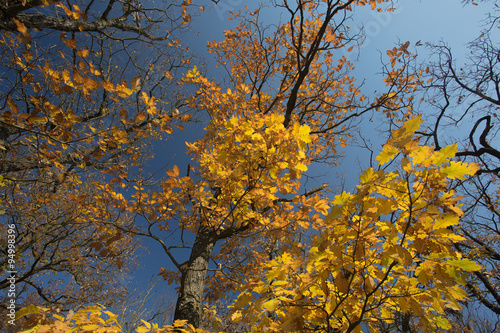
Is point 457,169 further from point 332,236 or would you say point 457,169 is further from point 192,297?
point 192,297

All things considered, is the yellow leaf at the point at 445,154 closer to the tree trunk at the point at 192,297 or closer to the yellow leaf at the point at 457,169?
the yellow leaf at the point at 457,169

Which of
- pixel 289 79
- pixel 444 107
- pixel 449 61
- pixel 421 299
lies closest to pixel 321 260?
pixel 421 299

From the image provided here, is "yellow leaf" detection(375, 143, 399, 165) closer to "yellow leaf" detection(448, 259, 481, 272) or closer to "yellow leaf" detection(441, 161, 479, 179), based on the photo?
"yellow leaf" detection(441, 161, 479, 179)

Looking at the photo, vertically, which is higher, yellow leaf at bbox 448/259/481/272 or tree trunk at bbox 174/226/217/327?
tree trunk at bbox 174/226/217/327

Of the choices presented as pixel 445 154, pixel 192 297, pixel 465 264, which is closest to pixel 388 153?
pixel 445 154

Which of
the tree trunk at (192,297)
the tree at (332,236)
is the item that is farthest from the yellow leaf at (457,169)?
the tree trunk at (192,297)

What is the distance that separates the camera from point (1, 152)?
3.73m

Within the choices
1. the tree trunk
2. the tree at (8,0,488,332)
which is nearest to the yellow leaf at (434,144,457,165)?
the tree at (8,0,488,332)

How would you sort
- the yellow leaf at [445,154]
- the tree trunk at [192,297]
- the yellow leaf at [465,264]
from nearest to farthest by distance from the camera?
the yellow leaf at [465,264] → the yellow leaf at [445,154] → the tree trunk at [192,297]

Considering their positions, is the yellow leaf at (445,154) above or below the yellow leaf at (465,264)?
above

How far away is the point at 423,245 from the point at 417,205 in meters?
0.19

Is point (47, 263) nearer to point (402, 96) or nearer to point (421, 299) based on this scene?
point (421, 299)

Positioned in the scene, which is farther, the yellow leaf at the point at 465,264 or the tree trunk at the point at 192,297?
the tree trunk at the point at 192,297

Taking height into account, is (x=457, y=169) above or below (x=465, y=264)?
above
